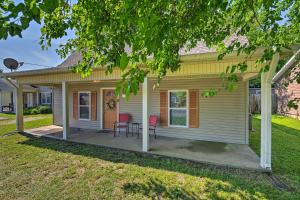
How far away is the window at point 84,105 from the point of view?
412 inches

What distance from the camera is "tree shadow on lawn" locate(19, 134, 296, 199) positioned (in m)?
3.64

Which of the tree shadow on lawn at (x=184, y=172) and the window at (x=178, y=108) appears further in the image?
the window at (x=178, y=108)

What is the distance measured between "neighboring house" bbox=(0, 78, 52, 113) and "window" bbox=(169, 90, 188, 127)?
19323 millimetres

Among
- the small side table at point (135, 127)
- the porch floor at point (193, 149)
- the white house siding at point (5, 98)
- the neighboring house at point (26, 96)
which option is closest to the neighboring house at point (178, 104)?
the small side table at point (135, 127)

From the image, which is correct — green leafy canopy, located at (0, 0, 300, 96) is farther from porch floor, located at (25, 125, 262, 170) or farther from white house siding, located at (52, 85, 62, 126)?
white house siding, located at (52, 85, 62, 126)

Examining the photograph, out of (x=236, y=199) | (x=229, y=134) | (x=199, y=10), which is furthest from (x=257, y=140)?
(x=199, y=10)

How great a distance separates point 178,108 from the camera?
8320 mm

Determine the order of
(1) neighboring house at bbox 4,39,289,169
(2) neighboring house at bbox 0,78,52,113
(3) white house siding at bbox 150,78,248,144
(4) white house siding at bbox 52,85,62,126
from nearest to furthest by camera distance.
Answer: (1) neighboring house at bbox 4,39,289,169, (3) white house siding at bbox 150,78,248,144, (4) white house siding at bbox 52,85,62,126, (2) neighboring house at bbox 0,78,52,113

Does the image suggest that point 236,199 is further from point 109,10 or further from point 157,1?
point 109,10

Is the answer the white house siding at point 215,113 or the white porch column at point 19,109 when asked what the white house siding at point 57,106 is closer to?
the white porch column at point 19,109

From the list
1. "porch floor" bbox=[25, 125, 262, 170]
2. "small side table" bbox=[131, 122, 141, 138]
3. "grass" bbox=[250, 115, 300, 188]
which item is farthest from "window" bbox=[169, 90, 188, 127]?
"grass" bbox=[250, 115, 300, 188]

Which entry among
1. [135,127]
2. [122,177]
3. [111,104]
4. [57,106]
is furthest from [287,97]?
[57,106]

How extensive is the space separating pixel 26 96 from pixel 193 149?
23299 mm

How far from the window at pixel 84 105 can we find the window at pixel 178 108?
456 centimetres
